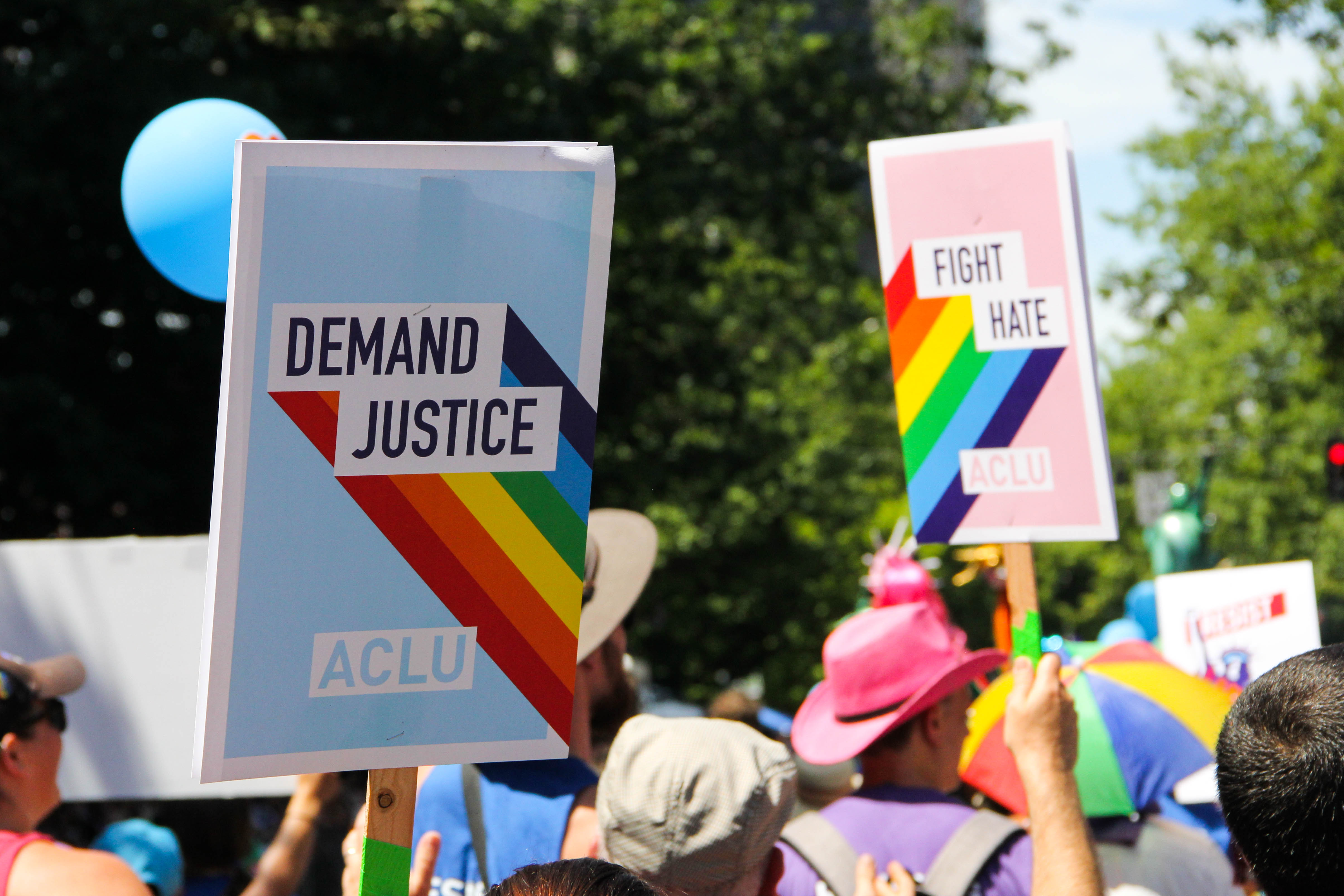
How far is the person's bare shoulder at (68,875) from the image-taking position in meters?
2.23

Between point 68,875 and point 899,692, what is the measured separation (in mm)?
1621

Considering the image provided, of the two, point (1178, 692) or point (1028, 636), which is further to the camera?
point (1178, 692)

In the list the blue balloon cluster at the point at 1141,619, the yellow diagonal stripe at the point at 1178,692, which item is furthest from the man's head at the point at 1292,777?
the blue balloon cluster at the point at 1141,619

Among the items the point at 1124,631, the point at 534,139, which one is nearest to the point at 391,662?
the point at 1124,631

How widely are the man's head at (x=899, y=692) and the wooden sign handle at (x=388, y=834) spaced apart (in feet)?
4.02

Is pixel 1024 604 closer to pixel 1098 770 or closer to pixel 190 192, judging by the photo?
pixel 1098 770

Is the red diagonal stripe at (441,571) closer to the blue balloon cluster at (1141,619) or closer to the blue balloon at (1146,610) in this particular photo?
the blue balloon cluster at (1141,619)

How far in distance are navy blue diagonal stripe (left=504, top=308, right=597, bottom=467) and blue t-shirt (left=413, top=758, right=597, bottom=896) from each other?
103 cm

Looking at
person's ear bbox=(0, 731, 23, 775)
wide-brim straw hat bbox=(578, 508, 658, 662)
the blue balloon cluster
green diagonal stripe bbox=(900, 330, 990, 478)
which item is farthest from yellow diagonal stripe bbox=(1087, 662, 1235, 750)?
the blue balloon cluster

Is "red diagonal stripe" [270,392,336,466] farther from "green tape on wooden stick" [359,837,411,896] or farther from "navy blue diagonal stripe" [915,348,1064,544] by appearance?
"navy blue diagonal stripe" [915,348,1064,544]

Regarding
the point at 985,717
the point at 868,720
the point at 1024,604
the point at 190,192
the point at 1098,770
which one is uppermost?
the point at 190,192

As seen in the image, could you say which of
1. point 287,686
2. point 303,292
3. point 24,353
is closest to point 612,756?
point 287,686

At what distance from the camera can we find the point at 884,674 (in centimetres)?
291

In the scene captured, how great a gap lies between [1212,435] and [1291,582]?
29059 millimetres
